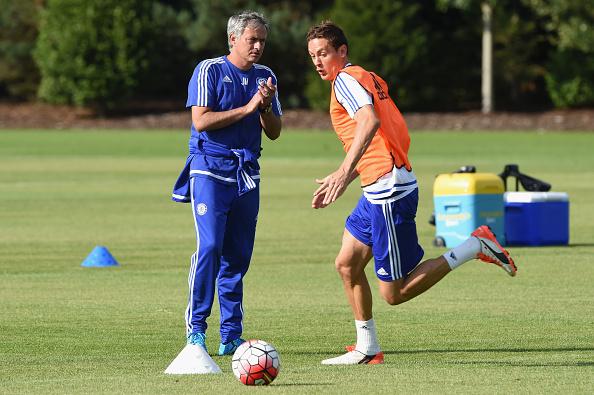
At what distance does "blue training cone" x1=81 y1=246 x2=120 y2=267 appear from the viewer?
1550 cm

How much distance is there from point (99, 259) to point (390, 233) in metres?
6.81

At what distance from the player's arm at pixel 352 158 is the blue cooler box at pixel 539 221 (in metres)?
9.12

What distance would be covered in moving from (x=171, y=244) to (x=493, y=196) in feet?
13.6

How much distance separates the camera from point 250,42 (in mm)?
9664

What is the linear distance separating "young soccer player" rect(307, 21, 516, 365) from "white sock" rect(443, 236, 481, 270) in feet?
0.16

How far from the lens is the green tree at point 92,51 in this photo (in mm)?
68562

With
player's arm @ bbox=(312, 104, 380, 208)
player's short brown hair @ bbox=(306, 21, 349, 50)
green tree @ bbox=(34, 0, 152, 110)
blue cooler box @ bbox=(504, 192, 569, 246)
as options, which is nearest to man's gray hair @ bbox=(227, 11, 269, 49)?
player's short brown hair @ bbox=(306, 21, 349, 50)

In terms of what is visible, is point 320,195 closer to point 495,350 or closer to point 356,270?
point 356,270

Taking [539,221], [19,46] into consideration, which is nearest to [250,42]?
[539,221]

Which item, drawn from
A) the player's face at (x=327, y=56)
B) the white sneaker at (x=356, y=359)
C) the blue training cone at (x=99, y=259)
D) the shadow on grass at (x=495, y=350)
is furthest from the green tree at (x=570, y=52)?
the white sneaker at (x=356, y=359)

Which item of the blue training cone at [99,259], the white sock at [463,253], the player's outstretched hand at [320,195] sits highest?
the player's outstretched hand at [320,195]

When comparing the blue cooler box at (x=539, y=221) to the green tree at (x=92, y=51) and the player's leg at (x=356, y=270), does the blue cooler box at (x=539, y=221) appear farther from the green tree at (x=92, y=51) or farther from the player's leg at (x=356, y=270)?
the green tree at (x=92, y=51)

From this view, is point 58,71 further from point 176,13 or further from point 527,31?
point 527,31

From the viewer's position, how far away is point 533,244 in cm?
1778
